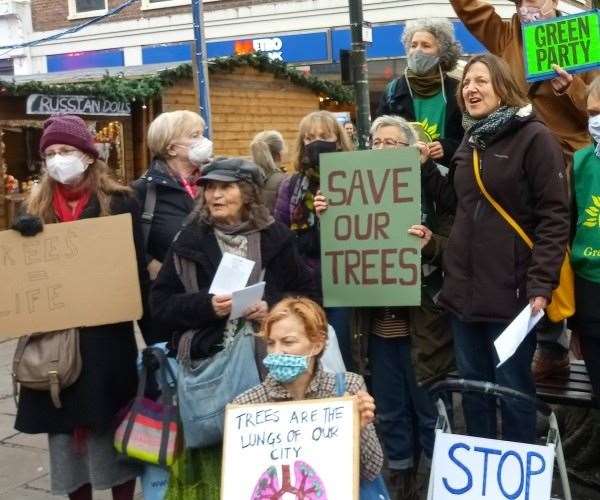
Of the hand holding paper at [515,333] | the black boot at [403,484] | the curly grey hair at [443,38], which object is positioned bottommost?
the black boot at [403,484]

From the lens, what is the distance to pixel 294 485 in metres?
2.79

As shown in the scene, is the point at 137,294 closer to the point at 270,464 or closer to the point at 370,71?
the point at 270,464

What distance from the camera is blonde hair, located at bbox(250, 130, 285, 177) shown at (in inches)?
208

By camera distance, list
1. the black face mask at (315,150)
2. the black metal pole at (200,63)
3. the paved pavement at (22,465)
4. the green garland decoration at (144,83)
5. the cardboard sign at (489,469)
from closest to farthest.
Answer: the cardboard sign at (489,469), the black face mask at (315,150), the paved pavement at (22,465), the black metal pole at (200,63), the green garland decoration at (144,83)

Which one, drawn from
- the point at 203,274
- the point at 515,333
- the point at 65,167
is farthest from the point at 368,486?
the point at 65,167

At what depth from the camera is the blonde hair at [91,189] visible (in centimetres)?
363

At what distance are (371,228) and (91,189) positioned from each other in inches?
49.1

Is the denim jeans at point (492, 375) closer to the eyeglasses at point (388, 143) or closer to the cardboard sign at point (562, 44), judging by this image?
the eyeglasses at point (388, 143)

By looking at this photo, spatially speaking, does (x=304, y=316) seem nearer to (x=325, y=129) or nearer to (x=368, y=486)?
(x=368, y=486)

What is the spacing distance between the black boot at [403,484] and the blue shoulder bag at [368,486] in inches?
38.1

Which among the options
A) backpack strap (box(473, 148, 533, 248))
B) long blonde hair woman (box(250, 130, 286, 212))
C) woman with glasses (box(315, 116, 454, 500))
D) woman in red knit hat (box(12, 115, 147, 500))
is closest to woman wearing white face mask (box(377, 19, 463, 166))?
woman with glasses (box(315, 116, 454, 500))

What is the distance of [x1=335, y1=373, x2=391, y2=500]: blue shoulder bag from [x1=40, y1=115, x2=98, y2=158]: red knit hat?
1453 mm

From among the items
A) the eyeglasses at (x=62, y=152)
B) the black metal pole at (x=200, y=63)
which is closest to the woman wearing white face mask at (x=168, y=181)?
the eyeglasses at (x=62, y=152)

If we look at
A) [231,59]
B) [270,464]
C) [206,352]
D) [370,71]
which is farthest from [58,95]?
[370,71]
